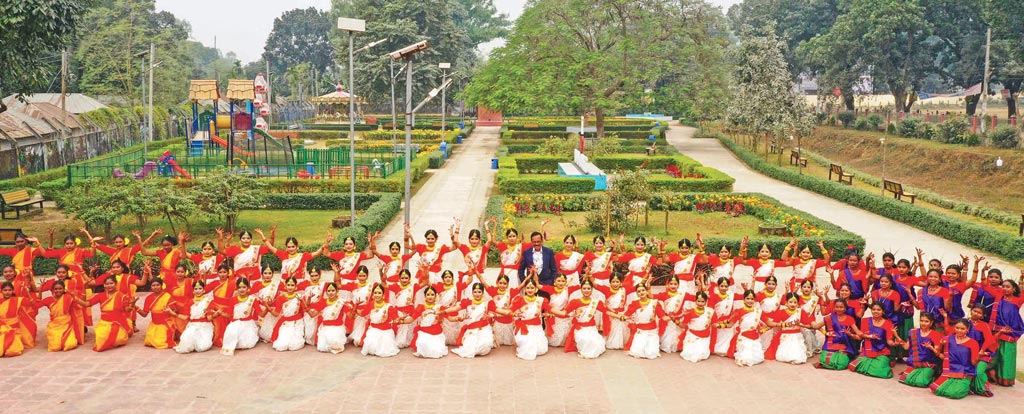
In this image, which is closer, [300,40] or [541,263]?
[541,263]

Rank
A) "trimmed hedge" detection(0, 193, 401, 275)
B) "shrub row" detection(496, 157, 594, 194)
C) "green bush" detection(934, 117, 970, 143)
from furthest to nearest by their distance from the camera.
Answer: "green bush" detection(934, 117, 970, 143) < "shrub row" detection(496, 157, 594, 194) < "trimmed hedge" detection(0, 193, 401, 275)

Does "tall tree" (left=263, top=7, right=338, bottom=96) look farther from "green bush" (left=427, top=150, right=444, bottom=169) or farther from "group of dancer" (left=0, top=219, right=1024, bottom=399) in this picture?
"group of dancer" (left=0, top=219, right=1024, bottom=399)

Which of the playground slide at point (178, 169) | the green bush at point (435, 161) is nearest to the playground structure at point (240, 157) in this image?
the playground slide at point (178, 169)

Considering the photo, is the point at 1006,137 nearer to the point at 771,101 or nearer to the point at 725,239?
the point at 771,101

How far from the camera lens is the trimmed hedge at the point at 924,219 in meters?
19.3

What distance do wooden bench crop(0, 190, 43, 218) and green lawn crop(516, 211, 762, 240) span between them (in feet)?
44.6

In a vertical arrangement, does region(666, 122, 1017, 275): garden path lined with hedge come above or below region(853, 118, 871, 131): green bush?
below

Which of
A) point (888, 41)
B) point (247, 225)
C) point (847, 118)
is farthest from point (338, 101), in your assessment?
point (247, 225)

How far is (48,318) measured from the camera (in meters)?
13.7

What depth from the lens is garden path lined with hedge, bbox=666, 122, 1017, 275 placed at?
20.1m

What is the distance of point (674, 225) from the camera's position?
23.4 meters

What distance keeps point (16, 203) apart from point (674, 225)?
17820 mm

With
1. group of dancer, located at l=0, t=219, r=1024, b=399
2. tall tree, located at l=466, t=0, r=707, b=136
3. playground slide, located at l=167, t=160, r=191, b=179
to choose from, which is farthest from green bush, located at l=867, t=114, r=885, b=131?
group of dancer, located at l=0, t=219, r=1024, b=399

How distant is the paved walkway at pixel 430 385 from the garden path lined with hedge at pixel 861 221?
9570mm
